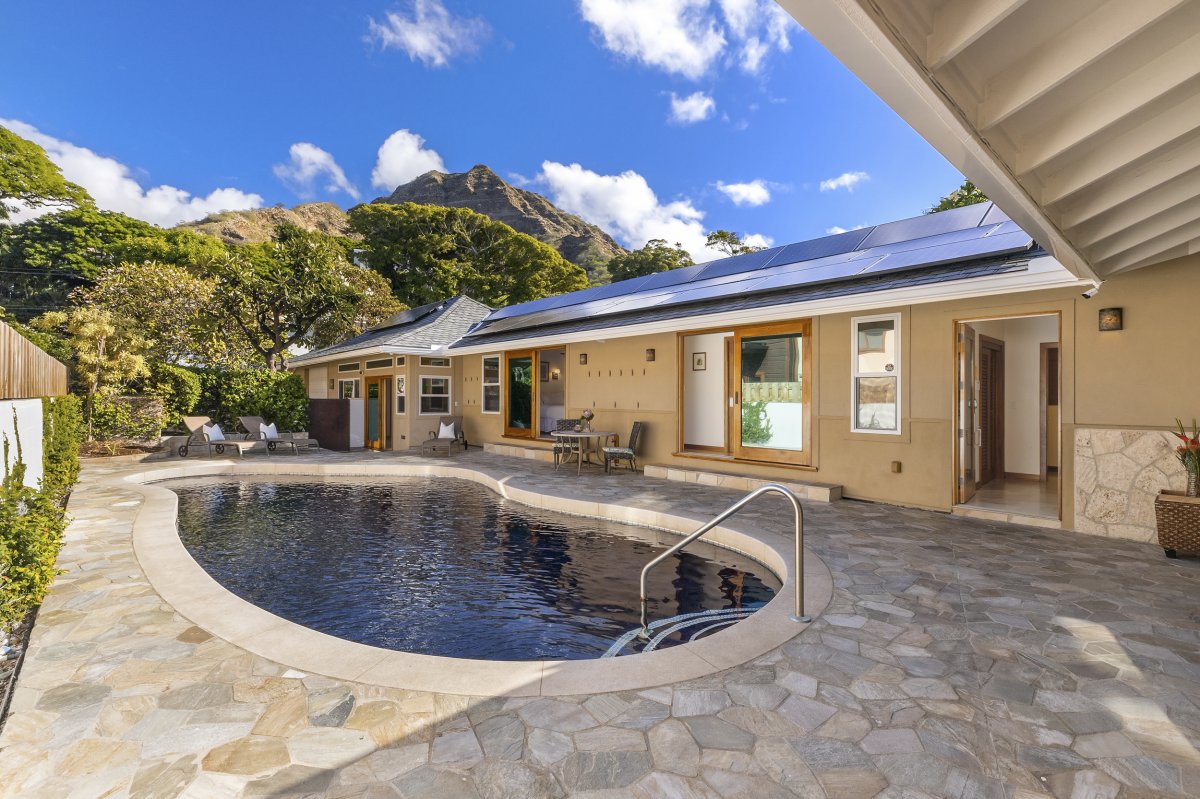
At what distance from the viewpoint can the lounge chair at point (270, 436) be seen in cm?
1323

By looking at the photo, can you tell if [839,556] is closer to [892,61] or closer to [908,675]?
[908,675]

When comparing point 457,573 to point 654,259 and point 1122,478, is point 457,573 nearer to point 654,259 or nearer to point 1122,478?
Result: point 1122,478

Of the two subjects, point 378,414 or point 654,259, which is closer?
point 378,414

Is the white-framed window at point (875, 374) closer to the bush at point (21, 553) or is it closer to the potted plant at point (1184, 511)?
the potted plant at point (1184, 511)

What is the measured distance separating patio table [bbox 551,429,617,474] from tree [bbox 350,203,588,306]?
22.6 meters

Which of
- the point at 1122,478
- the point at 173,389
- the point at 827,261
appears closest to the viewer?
the point at 1122,478

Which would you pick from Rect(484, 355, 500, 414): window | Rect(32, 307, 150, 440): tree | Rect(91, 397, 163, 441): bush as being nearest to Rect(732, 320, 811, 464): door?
Rect(484, 355, 500, 414): window

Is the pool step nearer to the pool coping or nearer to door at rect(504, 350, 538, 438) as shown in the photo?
the pool coping

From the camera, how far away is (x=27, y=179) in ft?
102

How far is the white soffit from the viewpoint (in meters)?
1.78

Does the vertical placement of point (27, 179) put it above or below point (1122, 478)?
above

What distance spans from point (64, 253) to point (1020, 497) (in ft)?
155

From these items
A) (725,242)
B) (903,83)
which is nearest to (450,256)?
(725,242)

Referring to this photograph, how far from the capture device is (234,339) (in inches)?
749
